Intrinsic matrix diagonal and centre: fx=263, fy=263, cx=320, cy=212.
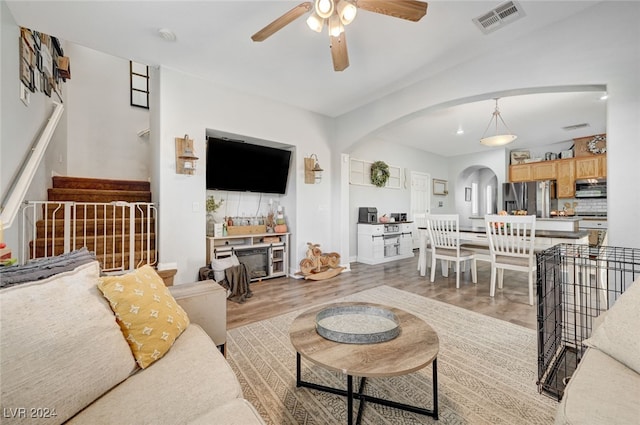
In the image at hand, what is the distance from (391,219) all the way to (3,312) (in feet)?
18.8

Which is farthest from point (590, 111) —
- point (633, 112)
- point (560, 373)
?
point (560, 373)

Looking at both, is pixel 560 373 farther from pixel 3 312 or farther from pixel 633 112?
pixel 3 312

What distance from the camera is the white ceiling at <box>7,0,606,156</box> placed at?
2260 mm

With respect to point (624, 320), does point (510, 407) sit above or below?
below

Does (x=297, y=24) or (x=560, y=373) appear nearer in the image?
(x=560, y=373)

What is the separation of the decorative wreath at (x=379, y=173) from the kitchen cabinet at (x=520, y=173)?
132 inches

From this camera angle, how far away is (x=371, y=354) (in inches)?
47.3

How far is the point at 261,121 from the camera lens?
13.1ft

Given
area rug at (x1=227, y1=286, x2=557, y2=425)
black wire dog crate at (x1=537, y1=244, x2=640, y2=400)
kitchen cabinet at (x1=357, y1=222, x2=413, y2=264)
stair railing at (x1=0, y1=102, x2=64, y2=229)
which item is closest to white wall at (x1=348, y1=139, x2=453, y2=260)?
kitchen cabinet at (x1=357, y1=222, x2=413, y2=264)

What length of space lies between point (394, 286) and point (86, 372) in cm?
343

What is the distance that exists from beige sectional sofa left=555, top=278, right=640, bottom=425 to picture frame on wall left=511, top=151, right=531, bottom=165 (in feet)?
22.0

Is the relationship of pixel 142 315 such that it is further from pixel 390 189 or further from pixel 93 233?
pixel 390 189

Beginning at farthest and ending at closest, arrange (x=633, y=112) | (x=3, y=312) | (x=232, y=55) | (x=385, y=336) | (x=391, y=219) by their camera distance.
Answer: (x=391, y=219), (x=232, y=55), (x=633, y=112), (x=385, y=336), (x=3, y=312)

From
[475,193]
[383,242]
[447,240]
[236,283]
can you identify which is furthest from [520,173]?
[236,283]
